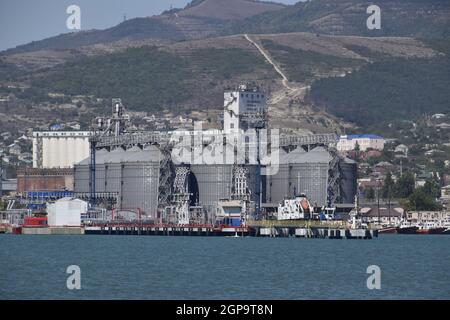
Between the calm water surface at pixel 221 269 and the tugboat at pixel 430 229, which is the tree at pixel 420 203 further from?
the calm water surface at pixel 221 269

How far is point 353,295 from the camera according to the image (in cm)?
6962

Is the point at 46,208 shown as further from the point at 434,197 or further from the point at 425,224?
the point at 434,197

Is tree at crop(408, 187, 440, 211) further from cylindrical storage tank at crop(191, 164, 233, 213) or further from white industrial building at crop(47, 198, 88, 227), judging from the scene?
white industrial building at crop(47, 198, 88, 227)

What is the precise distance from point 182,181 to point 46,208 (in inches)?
683

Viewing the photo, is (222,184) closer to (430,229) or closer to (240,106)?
(240,106)

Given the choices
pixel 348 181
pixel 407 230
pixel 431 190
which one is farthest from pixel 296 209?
pixel 431 190

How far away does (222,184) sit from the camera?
153 metres

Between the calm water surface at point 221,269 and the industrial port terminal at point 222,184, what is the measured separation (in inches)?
681

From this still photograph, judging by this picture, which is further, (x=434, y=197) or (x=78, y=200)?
(x=434, y=197)

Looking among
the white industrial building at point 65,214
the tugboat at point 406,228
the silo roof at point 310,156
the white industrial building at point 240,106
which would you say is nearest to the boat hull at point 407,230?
the tugboat at point 406,228

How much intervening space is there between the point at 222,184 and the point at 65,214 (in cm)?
1740

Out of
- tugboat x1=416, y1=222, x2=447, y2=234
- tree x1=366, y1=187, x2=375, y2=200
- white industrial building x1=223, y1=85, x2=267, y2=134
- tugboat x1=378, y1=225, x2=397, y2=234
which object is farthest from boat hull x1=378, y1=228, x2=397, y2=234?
tree x1=366, y1=187, x2=375, y2=200
